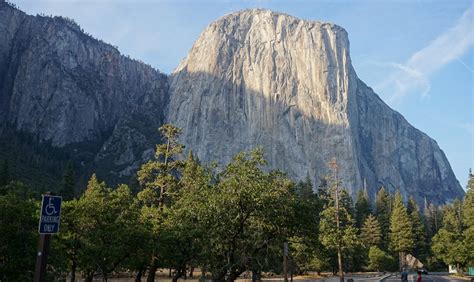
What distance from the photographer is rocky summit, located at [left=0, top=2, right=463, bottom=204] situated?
172125mm

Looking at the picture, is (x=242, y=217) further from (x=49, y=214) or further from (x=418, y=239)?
(x=418, y=239)

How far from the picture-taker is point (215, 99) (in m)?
181

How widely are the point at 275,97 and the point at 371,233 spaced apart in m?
98.2

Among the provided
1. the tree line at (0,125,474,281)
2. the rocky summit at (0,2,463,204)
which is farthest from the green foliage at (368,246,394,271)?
the rocky summit at (0,2,463,204)

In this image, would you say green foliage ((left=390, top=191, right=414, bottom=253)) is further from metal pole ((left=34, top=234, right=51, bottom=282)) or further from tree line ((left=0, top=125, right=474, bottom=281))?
metal pole ((left=34, top=234, right=51, bottom=282))

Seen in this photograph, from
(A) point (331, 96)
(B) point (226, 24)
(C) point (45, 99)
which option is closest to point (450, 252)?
(A) point (331, 96)

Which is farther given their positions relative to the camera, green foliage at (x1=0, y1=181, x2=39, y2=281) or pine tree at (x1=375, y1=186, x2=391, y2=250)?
pine tree at (x1=375, y1=186, x2=391, y2=250)

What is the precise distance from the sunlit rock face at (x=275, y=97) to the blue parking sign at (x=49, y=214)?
157174 mm

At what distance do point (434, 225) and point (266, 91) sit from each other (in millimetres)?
86356

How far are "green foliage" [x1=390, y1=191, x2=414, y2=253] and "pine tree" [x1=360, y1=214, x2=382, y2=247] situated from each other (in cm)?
274

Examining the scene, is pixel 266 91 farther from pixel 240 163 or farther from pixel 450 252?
pixel 240 163

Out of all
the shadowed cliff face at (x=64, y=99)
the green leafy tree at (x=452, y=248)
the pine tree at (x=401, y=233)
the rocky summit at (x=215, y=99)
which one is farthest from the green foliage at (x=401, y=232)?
the shadowed cliff face at (x=64, y=99)

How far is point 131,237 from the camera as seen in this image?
2798 centimetres

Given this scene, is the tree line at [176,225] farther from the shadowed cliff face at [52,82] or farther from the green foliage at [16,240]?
the shadowed cliff face at [52,82]
